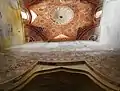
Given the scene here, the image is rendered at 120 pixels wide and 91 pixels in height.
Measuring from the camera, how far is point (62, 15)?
4.77 meters

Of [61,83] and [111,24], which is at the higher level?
[111,24]

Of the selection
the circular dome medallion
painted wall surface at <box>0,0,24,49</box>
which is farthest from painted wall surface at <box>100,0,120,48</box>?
painted wall surface at <box>0,0,24,49</box>

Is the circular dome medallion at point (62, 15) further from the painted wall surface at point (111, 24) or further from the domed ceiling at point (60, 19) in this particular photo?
the painted wall surface at point (111, 24)

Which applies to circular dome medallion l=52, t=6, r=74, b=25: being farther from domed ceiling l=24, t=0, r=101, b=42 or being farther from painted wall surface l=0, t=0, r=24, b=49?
painted wall surface l=0, t=0, r=24, b=49

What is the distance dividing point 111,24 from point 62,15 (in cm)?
126

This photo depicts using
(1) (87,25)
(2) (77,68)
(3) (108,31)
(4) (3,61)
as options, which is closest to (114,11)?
(3) (108,31)

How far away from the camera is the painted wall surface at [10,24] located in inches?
138

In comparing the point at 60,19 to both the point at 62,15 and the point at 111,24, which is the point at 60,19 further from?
the point at 111,24

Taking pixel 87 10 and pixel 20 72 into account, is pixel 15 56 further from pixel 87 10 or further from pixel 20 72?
pixel 87 10

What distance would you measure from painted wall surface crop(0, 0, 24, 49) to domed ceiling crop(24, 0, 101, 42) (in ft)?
1.44

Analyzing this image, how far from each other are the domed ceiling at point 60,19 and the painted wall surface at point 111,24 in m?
0.50

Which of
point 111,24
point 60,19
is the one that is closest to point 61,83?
point 111,24

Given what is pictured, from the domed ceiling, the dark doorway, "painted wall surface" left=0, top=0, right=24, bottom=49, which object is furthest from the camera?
the domed ceiling

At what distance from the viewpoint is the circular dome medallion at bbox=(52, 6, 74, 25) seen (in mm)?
4766
